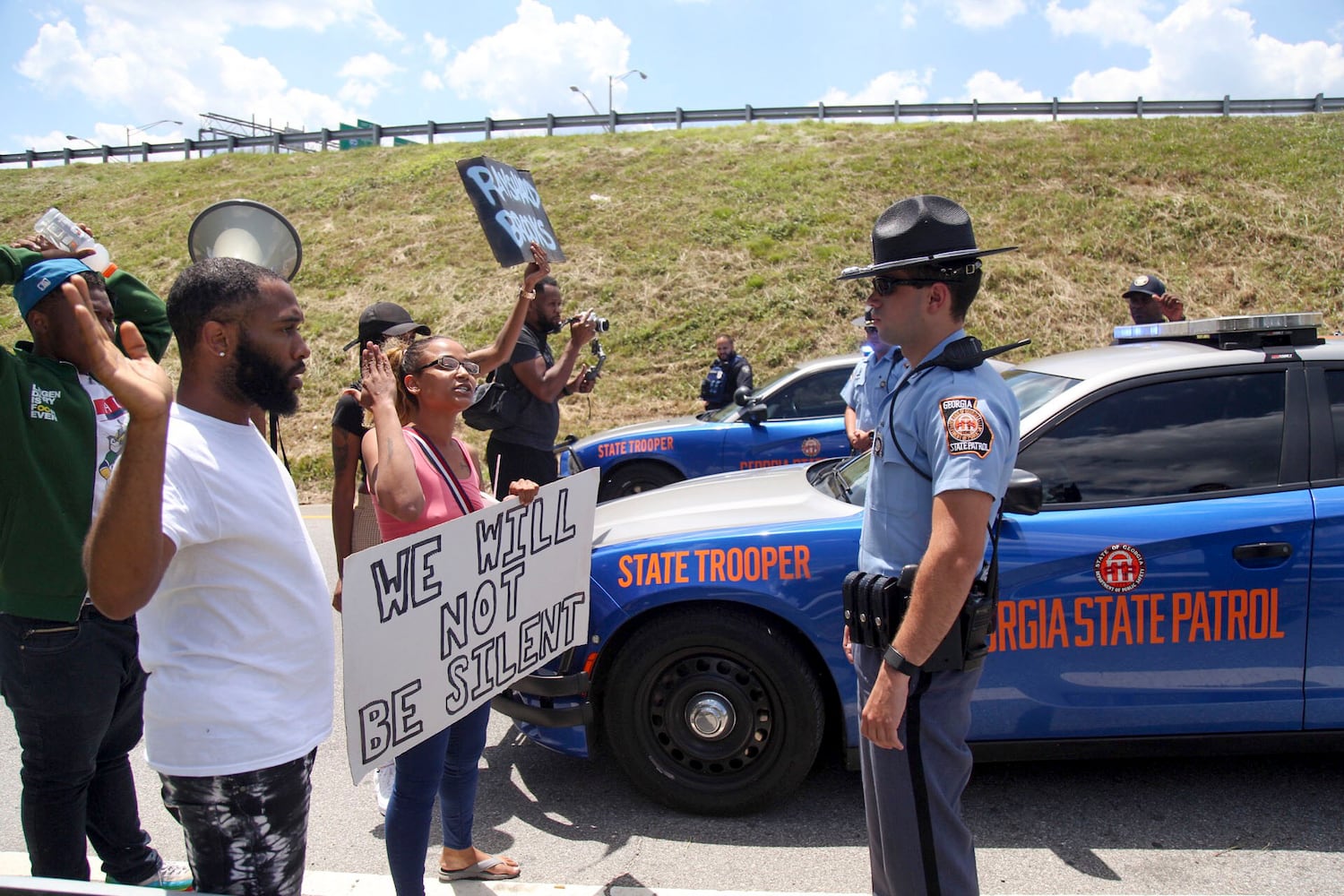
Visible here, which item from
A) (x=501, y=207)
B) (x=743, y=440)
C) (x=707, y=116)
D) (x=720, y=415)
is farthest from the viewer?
(x=707, y=116)

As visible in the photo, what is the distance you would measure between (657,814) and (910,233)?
232 centimetres

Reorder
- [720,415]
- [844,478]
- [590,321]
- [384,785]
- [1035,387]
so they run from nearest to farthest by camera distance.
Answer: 1. [384,785]
2. [1035,387]
3. [844,478]
4. [590,321]
5. [720,415]

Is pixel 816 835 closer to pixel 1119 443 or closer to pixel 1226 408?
pixel 1119 443

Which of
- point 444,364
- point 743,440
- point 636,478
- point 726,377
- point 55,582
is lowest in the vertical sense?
Result: point 636,478

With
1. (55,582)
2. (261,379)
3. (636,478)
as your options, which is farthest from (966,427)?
(636,478)

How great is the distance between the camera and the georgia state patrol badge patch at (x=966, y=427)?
1.95 meters

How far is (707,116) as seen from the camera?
29.3 meters

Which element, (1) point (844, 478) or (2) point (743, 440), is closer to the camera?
(1) point (844, 478)

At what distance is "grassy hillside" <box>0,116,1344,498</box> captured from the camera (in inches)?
671

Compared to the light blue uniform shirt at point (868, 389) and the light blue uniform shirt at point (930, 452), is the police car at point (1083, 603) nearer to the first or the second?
the light blue uniform shirt at point (930, 452)

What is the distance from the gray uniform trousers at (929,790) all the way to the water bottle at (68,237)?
93.5 inches

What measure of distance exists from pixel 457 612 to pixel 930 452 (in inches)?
55.4

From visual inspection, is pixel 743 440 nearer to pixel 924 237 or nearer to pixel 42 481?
pixel 924 237

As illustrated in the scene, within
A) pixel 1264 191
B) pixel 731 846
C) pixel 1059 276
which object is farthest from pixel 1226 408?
pixel 1264 191
